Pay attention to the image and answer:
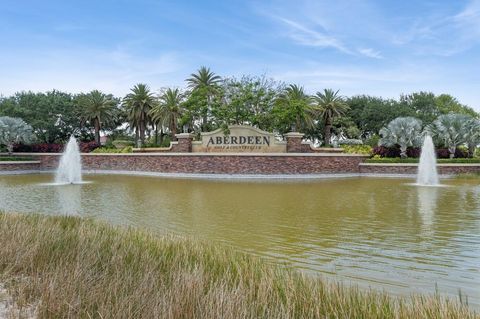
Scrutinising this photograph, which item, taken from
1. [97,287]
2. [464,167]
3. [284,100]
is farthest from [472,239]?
[284,100]

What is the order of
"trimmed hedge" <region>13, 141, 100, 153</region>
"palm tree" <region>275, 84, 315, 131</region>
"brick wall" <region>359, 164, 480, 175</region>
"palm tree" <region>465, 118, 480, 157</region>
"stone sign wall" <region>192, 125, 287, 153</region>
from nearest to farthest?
"brick wall" <region>359, 164, 480, 175</region> < "palm tree" <region>465, 118, 480, 157</region> < "stone sign wall" <region>192, 125, 287, 153</region> < "palm tree" <region>275, 84, 315, 131</region> < "trimmed hedge" <region>13, 141, 100, 153</region>

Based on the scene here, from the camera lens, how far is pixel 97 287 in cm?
424

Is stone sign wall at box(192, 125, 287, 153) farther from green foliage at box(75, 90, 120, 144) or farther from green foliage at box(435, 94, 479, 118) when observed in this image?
green foliage at box(435, 94, 479, 118)

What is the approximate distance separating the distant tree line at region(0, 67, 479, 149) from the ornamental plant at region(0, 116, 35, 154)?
29.0ft

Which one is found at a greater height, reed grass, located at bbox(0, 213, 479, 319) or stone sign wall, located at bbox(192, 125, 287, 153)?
stone sign wall, located at bbox(192, 125, 287, 153)

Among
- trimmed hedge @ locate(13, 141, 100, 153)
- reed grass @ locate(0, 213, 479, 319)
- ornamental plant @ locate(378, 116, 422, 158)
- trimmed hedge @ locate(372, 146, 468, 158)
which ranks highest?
ornamental plant @ locate(378, 116, 422, 158)

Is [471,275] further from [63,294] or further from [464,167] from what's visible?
[464,167]

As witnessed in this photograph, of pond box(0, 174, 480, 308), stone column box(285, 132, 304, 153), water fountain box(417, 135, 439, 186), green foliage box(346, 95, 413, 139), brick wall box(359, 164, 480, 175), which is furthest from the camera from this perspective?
green foliage box(346, 95, 413, 139)

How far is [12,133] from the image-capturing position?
37.8 meters

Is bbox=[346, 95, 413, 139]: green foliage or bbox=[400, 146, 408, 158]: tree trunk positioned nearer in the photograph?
bbox=[400, 146, 408, 158]: tree trunk

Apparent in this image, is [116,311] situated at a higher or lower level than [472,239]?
higher

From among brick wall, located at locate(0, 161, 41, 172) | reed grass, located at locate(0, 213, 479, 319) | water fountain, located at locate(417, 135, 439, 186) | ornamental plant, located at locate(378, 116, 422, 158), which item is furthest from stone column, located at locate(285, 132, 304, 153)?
reed grass, located at locate(0, 213, 479, 319)

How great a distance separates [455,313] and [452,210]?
10.00 m

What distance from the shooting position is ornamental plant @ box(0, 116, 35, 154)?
123 feet
